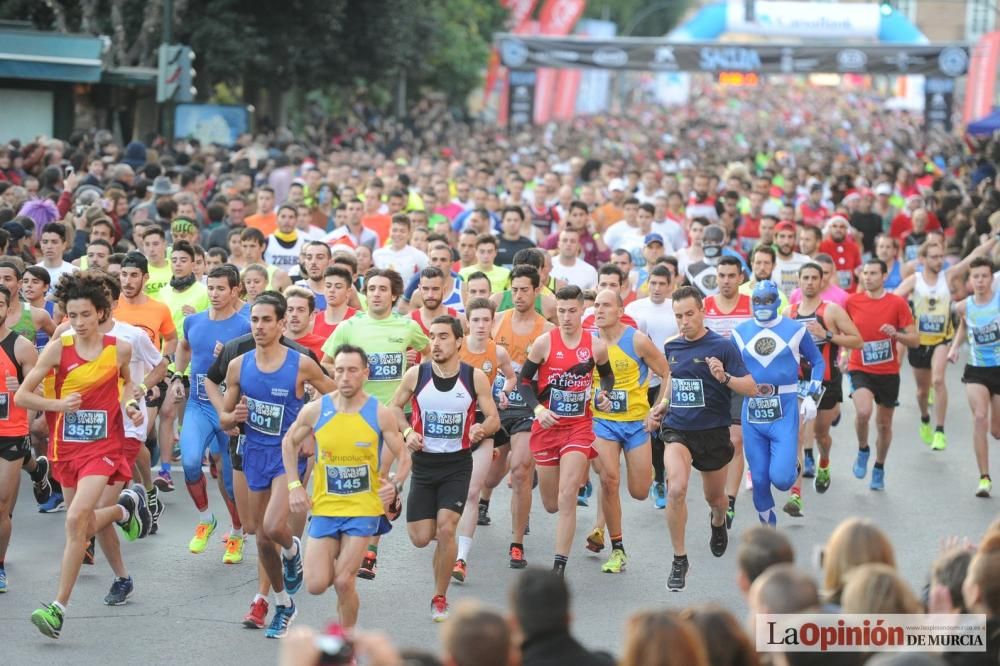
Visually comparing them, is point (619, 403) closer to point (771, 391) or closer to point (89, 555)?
point (771, 391)

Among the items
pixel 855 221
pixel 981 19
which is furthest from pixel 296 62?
pixel 981 19

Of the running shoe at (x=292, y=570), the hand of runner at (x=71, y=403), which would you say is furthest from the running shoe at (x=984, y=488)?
the hand of runner at (x=71, y=403)

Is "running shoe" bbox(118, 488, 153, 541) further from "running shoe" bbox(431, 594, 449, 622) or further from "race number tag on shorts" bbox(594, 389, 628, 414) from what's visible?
"race number tag on shorts" bbox(594, 389, 628, 414)

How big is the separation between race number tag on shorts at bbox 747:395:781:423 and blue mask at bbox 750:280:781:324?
1.94ft

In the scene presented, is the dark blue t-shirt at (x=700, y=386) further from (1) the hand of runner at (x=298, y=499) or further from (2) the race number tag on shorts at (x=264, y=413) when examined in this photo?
(1) the hand of runner at (x=298, y=499)

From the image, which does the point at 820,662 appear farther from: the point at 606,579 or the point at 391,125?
the point at 391,125

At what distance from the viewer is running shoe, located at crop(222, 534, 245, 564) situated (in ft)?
35.8

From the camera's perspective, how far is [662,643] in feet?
15.8

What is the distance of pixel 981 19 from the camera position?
12006cm

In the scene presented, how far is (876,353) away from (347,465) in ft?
21.7

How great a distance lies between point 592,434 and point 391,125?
102 feet

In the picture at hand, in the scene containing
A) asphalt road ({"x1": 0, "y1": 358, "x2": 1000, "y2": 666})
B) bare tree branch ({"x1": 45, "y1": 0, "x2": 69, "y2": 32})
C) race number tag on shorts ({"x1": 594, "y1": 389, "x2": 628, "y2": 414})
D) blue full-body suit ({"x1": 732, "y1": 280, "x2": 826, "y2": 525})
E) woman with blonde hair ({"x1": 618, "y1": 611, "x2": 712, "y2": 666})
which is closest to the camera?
woman with blonde hair ({"x1": 618, "y1": 611, "x2": 712, "y2": 666})

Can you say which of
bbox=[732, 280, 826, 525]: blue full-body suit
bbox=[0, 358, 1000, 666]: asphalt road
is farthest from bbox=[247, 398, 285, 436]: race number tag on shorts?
bbox=[732, 280, 826, 525]: blue full-body suit

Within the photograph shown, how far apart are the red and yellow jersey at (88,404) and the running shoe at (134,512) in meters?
0.39
